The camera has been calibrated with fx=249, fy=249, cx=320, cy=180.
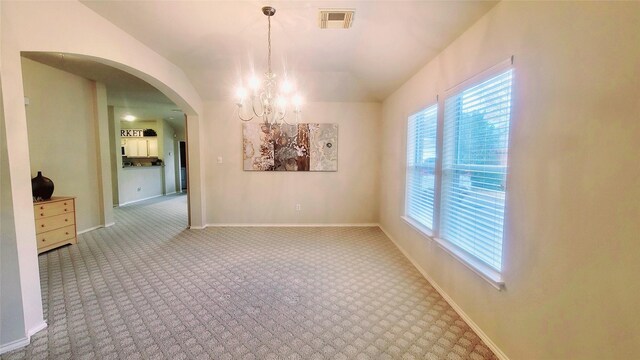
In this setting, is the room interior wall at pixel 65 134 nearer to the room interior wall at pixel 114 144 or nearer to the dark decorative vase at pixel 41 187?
the dark decorative vase at pixel 41 187

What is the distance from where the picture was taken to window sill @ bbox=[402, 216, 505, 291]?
69.2 inches

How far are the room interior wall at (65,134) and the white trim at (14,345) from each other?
3.20 m

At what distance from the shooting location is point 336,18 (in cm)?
246

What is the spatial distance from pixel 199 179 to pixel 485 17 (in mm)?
4671

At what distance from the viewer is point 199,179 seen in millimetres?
4699

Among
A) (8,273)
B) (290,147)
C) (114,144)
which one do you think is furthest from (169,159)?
(8,273)

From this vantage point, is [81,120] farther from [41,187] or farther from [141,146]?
[141,146]

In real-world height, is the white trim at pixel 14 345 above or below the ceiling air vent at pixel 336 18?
below

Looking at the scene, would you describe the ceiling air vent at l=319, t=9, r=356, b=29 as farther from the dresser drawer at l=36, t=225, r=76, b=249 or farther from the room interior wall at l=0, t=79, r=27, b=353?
the dresser drawer at l=36, t=225, r=76, b=249

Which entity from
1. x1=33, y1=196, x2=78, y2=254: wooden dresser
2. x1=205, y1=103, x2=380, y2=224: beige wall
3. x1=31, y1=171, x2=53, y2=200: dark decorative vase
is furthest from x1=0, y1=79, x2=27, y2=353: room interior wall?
x1=205, y1=103, x2=380, y2=224: beige wall

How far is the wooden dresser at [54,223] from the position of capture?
3.43 metres

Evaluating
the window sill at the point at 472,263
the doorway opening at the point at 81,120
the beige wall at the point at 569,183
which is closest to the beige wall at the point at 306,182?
the doorway opening at the point at 81,120

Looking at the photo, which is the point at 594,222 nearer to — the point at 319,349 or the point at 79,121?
the point at 319,349

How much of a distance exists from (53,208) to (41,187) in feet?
1.15
